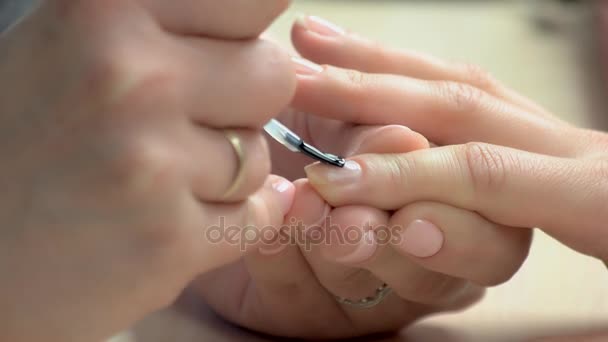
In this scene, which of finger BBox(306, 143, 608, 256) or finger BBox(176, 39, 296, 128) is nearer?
finger BBox(176, 39, 296, 128)

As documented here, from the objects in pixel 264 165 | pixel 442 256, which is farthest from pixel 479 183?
pixel 264 165

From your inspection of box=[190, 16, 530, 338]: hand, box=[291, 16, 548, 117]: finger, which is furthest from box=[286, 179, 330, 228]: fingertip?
box=[291, 16, 548, 117]: finger

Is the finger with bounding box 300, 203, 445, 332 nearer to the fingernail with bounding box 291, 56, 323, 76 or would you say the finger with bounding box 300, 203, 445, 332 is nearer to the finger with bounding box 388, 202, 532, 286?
the finger with bounding box 388, 202, 532, 286

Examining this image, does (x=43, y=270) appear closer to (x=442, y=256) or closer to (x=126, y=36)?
(x=126, y=36)

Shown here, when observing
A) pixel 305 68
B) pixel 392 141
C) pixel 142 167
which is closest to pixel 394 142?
pixel 392 141

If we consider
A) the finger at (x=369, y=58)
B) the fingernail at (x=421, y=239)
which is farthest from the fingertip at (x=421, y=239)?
the finger at (x=369, y=58)

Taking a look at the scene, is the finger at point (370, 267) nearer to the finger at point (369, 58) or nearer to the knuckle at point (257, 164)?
the knuckle at point (257, 164)

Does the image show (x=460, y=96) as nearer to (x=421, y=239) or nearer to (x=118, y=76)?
(x=421, y=239)
